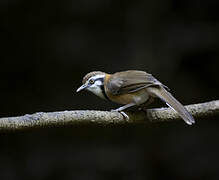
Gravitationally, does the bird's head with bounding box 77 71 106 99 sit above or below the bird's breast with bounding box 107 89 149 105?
above

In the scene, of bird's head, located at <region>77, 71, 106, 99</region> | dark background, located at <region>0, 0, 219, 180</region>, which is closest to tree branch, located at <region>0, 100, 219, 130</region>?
bird's head, located at <region>77, 71, 106, 99</region>

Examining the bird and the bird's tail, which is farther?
the bird

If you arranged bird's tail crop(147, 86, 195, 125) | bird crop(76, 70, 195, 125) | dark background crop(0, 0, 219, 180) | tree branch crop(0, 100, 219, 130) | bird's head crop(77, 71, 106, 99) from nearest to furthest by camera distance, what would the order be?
tree branch crop(0, 100, 219, 130), bird's tail crop(147, 86, 195, 125), bird crop(76, 70, 195, 125), bird's head crop(77, 71, 106, 99), dark background crop(0, 0, 219, 180)

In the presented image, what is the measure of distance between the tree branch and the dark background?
254cm

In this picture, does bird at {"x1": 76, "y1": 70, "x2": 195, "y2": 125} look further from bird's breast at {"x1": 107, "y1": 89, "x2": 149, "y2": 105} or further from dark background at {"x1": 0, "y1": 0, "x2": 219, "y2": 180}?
dark background at {"x1": 0, "y1": 0, "x2": 219, "y2": 180}

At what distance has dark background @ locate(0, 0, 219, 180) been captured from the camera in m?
6.45
